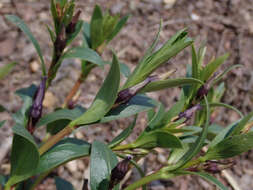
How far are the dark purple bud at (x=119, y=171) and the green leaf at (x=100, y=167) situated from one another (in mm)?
45

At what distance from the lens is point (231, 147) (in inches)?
49.6

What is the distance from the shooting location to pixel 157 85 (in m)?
1.17

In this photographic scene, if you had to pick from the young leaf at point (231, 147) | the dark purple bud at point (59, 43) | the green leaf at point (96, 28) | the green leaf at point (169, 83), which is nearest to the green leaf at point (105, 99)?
the green leaf at point (169, 83)

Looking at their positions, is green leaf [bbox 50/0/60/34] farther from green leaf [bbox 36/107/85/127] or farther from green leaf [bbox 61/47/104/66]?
green leaf [bbox 36/107/85/127]

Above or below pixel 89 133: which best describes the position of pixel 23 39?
above

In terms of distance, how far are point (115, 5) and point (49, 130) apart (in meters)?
1.78

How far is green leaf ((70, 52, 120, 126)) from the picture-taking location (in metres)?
1.14

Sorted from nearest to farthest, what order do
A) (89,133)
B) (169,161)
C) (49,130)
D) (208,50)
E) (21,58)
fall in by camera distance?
(169,161) → (49,130) → (89,133) → (21,58) → (208,50)

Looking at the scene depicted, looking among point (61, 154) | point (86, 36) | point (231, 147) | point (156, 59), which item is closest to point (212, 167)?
point (231, 147)

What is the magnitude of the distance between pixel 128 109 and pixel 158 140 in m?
0.15

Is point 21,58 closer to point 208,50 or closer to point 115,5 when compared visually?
point 115,5

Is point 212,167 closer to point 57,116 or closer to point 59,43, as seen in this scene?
point 57,116

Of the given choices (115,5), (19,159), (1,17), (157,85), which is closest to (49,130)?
(19,159)

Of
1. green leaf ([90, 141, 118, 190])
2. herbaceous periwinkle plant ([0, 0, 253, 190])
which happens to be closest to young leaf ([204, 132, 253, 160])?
herbaceous periwinkle plant ([0, 0, 253, 190])
